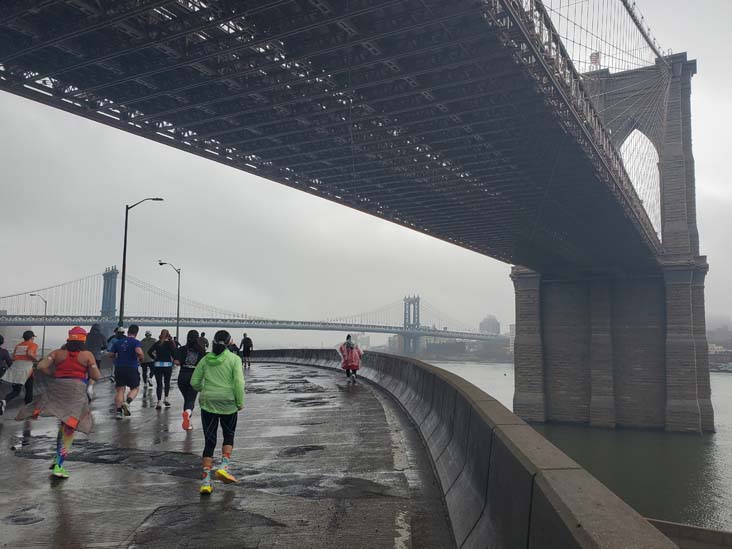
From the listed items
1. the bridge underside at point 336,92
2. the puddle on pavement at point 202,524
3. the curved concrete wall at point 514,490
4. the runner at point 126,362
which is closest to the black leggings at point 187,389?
the runner at point 126,362

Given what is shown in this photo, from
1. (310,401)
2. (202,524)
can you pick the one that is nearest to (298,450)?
(202,524)

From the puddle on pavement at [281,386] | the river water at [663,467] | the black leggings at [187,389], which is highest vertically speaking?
the black leggings at [187,389]

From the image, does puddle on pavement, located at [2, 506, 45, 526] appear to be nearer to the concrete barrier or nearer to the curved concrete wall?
the curved concrete wall

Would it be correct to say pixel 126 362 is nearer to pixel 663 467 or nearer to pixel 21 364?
pixel 21 364

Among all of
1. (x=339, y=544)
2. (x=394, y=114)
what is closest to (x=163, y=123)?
(x=394, y=114)

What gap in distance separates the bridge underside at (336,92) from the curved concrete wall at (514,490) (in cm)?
2098

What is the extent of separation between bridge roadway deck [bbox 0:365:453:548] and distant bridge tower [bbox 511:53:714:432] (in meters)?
59.6

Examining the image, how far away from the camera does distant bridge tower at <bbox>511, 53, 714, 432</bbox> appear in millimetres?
64312

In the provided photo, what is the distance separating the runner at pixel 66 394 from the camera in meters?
7.51

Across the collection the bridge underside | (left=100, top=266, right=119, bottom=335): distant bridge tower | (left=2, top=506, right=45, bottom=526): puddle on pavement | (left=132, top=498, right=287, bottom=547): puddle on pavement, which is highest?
the bridge underside

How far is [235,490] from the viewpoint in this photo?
273 inches

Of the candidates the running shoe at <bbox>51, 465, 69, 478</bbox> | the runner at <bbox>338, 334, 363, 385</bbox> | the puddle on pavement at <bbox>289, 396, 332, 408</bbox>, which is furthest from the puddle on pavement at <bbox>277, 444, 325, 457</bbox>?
the runner at <bbox>338, 334, 363, 385</bbox>

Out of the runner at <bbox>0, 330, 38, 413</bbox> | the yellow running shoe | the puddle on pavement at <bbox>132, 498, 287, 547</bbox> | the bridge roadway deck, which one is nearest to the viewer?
the puddle on pavement at <bbox>132, 498, 287, 547</bbox>

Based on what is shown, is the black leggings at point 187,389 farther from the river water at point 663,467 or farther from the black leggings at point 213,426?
the river water at point 663,467
